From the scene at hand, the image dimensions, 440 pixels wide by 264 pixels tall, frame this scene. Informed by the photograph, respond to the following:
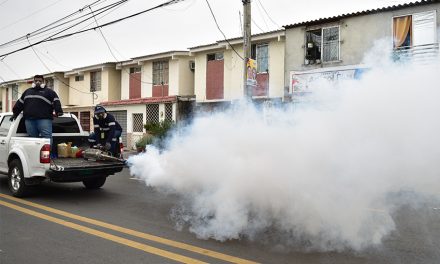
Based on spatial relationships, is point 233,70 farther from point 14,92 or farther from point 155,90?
point 14,92

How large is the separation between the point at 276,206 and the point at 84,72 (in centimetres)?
2944

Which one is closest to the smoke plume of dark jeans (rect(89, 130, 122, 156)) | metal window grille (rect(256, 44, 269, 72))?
dark jeans (rect(89, 130, 122, 156))

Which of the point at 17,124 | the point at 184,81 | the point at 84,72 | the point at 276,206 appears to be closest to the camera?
the point at 276,206

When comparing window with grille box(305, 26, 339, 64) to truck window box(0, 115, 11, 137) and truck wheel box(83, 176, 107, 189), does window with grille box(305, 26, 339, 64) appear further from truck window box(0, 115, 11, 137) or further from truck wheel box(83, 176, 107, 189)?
truck window box(0, 115, 11, 137)

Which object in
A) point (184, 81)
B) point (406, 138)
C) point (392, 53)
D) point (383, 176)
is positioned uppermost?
point (184, 81)

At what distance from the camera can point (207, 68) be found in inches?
891

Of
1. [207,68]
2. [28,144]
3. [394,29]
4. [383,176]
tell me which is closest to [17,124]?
[28,144]

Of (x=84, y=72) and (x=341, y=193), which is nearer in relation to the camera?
(x=341, y=193)

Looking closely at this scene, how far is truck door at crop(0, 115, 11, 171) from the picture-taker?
8.24 m

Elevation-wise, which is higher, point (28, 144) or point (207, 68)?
point (207, 68)

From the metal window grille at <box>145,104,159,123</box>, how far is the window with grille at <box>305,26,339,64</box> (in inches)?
423

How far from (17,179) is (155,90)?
18.6m

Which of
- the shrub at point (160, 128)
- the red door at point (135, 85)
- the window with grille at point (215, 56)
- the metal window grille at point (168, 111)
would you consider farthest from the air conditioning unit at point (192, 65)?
the shrub at point (160, 128)

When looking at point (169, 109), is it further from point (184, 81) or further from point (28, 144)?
point (28, 144)
